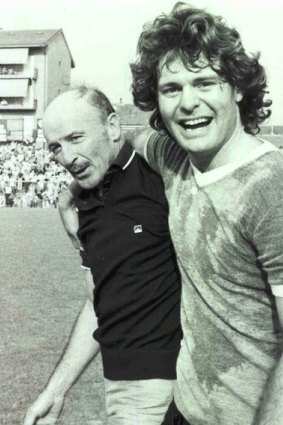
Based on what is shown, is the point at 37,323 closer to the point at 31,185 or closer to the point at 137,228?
the point at 137,228

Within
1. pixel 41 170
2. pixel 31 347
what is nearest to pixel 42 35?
pixel 41 170

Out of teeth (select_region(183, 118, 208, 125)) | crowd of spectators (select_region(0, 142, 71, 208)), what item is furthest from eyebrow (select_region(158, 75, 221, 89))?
crowd of spectators (select_region(0, 142, 71, 208))

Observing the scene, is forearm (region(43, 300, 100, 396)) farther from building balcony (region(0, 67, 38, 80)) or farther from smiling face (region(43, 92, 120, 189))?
building balcony (region(0, 67, 38, 80))

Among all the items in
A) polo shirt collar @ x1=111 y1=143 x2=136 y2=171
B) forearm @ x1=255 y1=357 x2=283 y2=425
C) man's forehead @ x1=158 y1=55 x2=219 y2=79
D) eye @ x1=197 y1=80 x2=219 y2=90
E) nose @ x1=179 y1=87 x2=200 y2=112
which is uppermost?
man's forehead @ x1=158 y1=55 x2=219 y2=79

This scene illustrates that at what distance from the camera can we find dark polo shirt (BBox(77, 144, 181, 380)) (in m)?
2.86

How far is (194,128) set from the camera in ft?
7.83

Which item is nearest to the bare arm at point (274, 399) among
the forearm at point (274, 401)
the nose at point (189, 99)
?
the forearm at point (274, 401)

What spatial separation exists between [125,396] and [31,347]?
15.8 ft

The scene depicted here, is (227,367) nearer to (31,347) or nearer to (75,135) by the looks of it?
(75,135)

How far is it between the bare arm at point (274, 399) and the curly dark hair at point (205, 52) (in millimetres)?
802

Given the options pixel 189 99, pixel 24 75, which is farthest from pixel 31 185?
pixel 189 99

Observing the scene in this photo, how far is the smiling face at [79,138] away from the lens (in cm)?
291

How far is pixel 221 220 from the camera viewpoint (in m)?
2.25

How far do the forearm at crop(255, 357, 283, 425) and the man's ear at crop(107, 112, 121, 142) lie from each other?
1.28m
